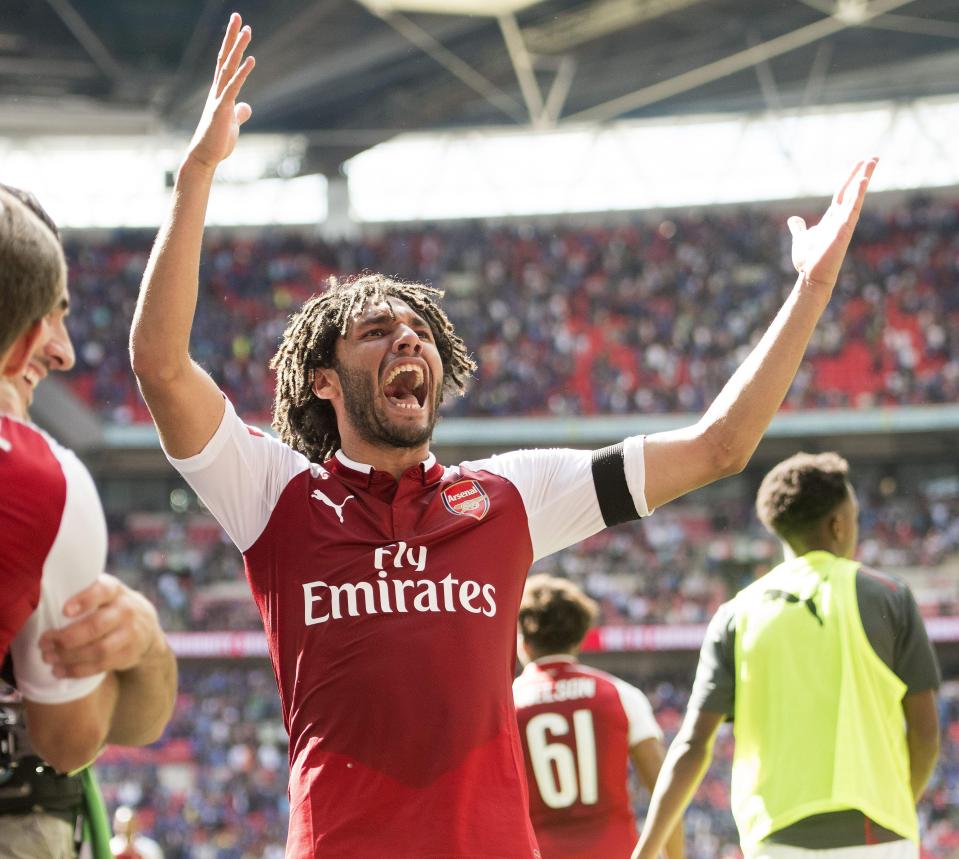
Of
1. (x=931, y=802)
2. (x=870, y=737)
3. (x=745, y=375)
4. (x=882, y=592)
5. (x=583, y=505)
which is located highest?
(x=745, y=375)

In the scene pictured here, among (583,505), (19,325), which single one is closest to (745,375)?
(583,505)

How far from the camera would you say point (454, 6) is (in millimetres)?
22922

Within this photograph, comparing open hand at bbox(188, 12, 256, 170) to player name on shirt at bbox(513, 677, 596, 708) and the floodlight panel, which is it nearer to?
player name on shirt at bbox(513, 677, 596, 708)

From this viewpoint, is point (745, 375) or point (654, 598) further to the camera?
point (654, 598)

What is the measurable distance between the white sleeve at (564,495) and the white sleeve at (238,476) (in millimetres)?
524

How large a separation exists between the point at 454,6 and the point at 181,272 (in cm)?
2144

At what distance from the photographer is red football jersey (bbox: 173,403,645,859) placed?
104 inches

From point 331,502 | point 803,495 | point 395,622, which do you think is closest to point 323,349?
point 331,502

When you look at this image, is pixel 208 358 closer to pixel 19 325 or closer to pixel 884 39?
pixel 884 39

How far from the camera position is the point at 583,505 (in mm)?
3094

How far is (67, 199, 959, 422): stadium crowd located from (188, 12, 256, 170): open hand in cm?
2431

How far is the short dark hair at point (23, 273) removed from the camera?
1.78 metres

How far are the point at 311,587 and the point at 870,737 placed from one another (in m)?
1.83

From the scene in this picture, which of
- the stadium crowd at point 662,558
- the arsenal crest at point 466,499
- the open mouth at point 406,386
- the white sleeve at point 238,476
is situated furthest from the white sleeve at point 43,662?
the stadium crowd at point 662,558
